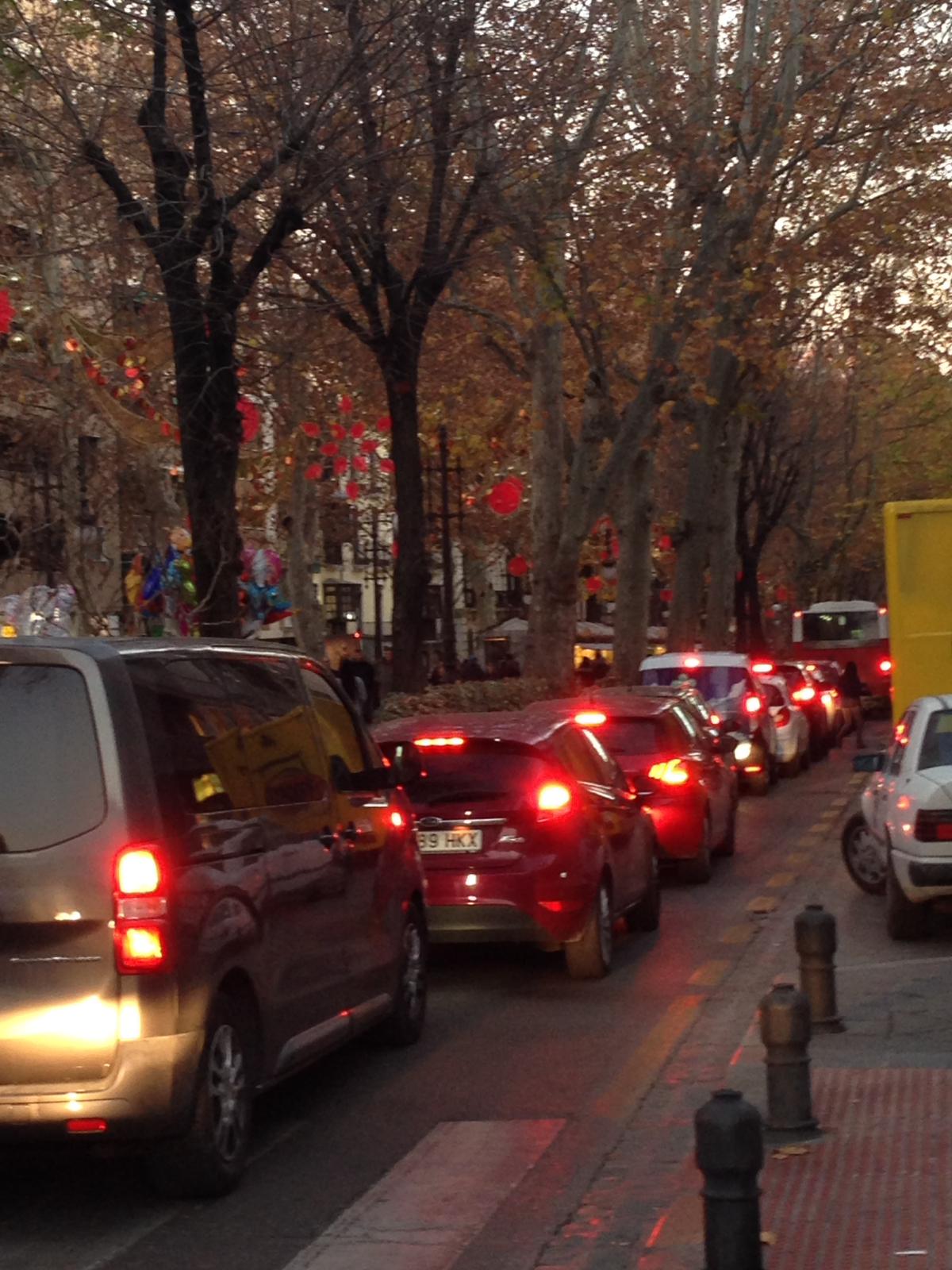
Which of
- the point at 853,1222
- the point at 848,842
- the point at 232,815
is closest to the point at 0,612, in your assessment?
the point at 848,842

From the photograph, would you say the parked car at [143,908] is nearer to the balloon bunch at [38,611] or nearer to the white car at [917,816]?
the white car at [917,816]

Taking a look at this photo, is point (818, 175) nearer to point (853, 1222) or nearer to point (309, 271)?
point (309, 271)

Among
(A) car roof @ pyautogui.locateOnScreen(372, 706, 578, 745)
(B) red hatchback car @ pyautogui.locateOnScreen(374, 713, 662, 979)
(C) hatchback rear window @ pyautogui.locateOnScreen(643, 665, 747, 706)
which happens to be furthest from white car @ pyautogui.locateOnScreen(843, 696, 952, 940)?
(C) hatchback rear window @ pyautogui.locateOnScreen(643, 665, 747, 706)

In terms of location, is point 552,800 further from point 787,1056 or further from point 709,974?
point 787,1056

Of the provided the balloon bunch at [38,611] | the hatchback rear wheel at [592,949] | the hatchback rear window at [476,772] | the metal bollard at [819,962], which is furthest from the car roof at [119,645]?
the balloon bunch at [38,611]

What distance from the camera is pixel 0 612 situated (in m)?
27.2

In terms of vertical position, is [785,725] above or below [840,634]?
below

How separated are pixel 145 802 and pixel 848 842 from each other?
30.4 feet

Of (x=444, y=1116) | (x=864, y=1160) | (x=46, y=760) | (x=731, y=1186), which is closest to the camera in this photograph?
(x=731, y=1186)

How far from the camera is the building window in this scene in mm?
85688

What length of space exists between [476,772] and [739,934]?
9.12 ft

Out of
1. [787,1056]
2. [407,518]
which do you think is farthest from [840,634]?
[787,1056]

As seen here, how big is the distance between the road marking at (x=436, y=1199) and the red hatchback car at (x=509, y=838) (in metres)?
3.15

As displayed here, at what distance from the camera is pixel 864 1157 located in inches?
275
